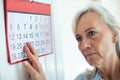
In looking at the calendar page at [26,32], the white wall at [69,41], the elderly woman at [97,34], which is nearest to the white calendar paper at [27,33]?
the calendar page at [26,32]

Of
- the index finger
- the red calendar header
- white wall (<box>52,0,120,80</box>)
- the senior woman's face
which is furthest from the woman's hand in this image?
white wall (<box>52,0,120,80</box>)

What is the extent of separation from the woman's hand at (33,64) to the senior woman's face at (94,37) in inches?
9.4

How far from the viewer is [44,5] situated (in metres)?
0.83

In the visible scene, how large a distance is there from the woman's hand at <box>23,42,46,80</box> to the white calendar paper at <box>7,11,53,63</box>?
20 mm

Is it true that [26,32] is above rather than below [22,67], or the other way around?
above

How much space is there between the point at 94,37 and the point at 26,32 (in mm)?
336

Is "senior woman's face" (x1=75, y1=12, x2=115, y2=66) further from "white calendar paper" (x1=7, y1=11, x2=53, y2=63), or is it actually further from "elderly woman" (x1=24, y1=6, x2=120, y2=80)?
"white calendar paper" (x1=7, y1=11, x2=53, y2=63)

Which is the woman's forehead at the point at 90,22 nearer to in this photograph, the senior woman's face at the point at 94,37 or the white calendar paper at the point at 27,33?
the senior woman's face at the point at 94,37

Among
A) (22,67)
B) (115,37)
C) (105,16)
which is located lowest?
(22,67)

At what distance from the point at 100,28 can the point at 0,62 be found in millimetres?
491

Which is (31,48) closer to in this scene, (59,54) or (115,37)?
(59,54)

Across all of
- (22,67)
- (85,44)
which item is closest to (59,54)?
(85,44)

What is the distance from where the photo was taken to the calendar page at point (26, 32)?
0.66 m

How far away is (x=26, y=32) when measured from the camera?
0.72 m
